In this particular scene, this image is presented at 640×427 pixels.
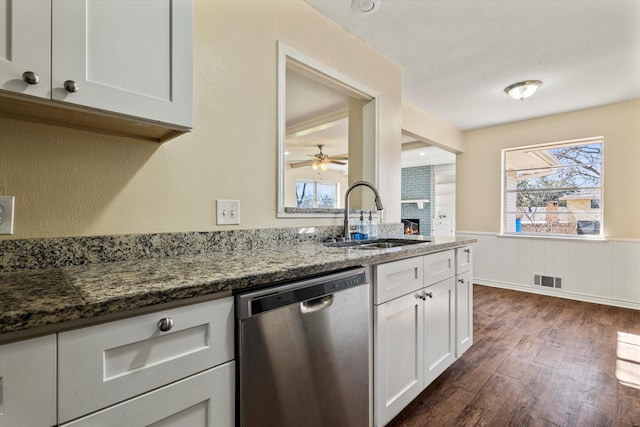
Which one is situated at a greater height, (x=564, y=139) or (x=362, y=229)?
(x=564, y=139)

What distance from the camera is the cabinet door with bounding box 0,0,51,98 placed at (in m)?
0.72

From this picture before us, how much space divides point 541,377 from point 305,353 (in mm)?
1882

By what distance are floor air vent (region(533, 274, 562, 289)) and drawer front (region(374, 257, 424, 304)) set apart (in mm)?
3457

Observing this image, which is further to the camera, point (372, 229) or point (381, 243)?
point (372, 229)

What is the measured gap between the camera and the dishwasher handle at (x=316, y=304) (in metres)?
1.01

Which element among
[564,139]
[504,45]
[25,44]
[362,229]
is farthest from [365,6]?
[564,139]

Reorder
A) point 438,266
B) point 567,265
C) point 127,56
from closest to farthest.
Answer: point 127,56, point 438,266, point 567,265

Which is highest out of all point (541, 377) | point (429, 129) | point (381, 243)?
point (429, 129)

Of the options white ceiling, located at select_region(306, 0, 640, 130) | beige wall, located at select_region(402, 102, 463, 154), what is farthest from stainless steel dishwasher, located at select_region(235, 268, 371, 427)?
beige wall, located at select_region(402, 102, 463, 154)

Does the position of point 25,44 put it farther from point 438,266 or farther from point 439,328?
point 439,328

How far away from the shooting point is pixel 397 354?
1.45 meters

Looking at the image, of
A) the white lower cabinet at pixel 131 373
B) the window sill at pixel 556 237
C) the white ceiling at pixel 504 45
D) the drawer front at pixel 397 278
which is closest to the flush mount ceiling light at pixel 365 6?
the white ceiling at pixel 504 45

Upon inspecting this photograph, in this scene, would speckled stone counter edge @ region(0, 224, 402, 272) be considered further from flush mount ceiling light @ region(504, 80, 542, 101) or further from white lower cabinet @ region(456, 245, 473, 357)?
flush mount ceiling light @ region(504, 80, 542, 101)

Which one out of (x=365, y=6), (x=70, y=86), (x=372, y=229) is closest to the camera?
(x=70, y=86)
